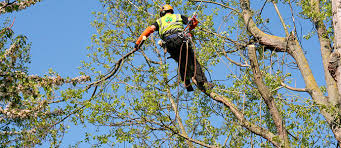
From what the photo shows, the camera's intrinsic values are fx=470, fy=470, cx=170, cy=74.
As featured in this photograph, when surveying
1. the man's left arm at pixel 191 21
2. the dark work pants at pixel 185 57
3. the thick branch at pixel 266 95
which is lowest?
the thick branch at pixel 266 95

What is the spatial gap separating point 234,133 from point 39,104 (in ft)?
15.0

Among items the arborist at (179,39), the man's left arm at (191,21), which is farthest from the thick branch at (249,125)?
the man's left arm at (191,21)

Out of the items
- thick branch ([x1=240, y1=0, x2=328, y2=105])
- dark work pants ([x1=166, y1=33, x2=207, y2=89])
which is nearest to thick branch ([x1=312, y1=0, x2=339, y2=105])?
thick branch ([x1=240, y1=0, x2=328, y2=105])

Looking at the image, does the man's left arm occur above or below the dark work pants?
above

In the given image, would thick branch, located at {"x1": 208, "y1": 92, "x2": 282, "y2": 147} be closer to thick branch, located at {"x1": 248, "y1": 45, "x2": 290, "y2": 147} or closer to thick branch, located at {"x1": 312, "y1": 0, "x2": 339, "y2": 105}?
thick branch, located at {"x1": 248, "y1": 45, "x2": 290, "y2": 147}

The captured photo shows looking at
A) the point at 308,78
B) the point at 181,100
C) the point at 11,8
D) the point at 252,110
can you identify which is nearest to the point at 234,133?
the point at 252,110

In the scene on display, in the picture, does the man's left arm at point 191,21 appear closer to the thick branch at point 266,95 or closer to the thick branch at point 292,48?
the thick branch at point 292,48

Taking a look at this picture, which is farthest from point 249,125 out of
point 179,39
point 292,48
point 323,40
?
point 323,40

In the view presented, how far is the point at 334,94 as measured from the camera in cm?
1048

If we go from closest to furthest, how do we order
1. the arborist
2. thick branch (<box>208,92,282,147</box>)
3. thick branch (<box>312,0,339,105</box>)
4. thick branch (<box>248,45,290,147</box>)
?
thick branch (<box>248,45,290,147</box>)
thick branch (<box>208,92,282,147</box>)
the arborist
thick branch (<box>312,0,339,105</box>)

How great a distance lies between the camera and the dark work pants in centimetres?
1027

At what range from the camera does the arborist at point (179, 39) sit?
10.3m

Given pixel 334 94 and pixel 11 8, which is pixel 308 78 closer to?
pixel 334 94

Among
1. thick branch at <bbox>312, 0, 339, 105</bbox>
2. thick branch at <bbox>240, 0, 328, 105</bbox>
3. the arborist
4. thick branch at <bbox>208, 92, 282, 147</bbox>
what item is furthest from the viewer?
thick branch at <bbox>312, 0, 339, 105</bbox>
